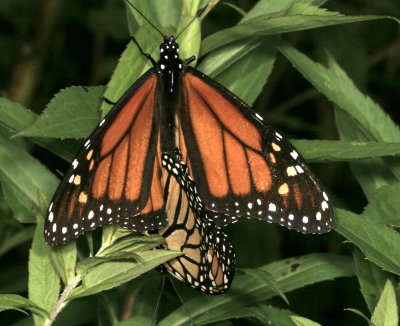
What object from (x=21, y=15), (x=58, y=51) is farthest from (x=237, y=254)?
(x=21, y=15)

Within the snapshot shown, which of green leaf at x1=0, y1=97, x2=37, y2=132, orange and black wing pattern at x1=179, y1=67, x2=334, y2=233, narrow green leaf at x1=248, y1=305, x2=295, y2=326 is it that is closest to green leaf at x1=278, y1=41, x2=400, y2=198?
orange and black wing pattern at x1=179, y1=67, x2=334, y2=233

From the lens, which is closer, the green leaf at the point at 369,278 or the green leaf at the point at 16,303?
the green leaf at the point at 16,303

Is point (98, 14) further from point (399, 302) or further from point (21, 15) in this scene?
point (399, 302)

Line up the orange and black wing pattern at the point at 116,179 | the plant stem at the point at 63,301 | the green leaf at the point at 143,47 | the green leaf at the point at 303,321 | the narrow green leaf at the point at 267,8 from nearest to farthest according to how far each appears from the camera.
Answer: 1. the green leaf at the point at 303,321
2. the plant stem at the point at 63,301
3. the orange and black wing pattern at the point at 116,179
4. the green leaf at the point at 143,47
5. the narrow green leaf at the point at 267,8

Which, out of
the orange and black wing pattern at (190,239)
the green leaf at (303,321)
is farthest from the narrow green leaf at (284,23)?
the green leaf at (303,321)

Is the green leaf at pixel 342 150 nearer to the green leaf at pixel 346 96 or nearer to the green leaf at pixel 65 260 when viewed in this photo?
the green leaf at pixel 346 96

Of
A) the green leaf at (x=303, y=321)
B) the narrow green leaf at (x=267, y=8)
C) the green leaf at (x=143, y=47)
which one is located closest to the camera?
the green leaf at (x=303, y=321)
